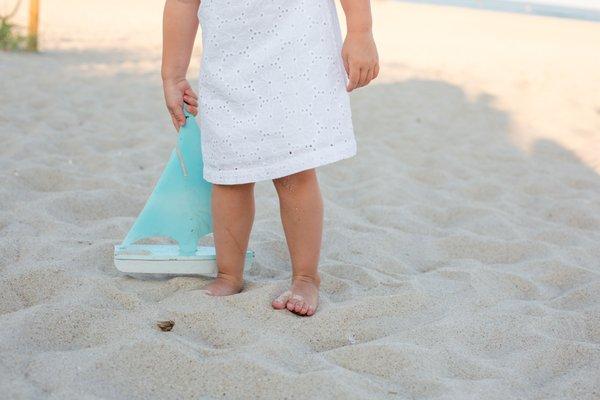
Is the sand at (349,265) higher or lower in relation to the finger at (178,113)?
lower

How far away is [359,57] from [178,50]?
0.52 meters

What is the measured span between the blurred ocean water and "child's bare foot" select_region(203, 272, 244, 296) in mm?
17894

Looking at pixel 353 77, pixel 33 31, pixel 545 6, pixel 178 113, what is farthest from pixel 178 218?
pixel 545 6

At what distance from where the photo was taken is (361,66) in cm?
190

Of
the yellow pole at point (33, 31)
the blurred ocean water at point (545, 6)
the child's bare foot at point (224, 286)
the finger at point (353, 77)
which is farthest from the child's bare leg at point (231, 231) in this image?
the blurred ocean water at point (545, 6)

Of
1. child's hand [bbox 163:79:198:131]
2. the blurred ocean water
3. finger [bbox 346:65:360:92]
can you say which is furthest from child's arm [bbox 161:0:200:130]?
the blurred ocean water

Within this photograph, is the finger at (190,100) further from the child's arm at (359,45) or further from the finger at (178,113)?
the child's arm at (359,45)

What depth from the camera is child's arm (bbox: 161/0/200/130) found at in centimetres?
207

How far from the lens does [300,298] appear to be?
6.45 feet

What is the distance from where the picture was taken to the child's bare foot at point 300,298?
1938mm

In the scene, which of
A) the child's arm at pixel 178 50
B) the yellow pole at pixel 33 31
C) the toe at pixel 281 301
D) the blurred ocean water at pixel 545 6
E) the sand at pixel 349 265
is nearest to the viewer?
the sand at pixel 349 265

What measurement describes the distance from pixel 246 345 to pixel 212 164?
48 centimetres

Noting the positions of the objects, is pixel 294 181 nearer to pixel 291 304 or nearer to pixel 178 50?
pixel 291 304

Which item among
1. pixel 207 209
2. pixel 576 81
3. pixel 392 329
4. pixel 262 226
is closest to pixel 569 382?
pixel 392 329
